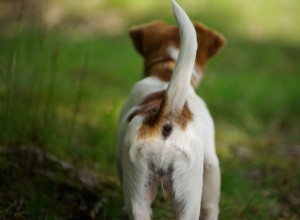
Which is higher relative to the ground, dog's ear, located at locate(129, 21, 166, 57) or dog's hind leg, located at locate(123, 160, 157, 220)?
dog's ear, located at locate(129, 21, 166, 57)

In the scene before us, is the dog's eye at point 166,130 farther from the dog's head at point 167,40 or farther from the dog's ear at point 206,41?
the dog's ear at point 206,41

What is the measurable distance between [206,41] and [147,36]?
418mm

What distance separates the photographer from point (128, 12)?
391 inches

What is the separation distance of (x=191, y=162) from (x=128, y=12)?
23.4 ft

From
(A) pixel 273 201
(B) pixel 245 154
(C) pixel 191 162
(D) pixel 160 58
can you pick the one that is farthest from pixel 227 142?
(C) pixel 191 162

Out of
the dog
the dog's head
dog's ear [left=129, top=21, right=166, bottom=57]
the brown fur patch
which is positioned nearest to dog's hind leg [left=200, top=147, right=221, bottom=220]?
the dog

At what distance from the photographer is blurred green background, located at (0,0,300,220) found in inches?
157

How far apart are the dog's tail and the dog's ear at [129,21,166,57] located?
1.36 metres

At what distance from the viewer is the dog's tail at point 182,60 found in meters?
3.00

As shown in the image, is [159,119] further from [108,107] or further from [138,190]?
[108,107]

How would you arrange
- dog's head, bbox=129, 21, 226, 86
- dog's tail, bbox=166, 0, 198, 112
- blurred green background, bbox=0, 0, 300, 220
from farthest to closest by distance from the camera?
1. dog's head, bbox=129, 21, 226, 86
2. blurred green background, bbox=0, 0, 300, 220
3. dog's tail, bbox=166, 0, 198, 112

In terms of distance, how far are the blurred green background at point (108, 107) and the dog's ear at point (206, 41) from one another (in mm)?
870

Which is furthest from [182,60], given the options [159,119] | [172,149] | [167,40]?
[167,40]

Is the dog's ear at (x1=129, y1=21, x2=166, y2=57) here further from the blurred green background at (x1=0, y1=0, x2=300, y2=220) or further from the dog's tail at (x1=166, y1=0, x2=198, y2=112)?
the dog's tail at (x1=166, y1=0, x2=198, y2=112)
